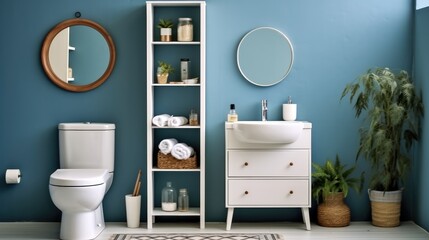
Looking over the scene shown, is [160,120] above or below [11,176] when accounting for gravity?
above

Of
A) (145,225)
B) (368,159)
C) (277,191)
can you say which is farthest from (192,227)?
(368,159)

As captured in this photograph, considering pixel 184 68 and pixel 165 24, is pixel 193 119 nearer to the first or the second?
pixel 184 68

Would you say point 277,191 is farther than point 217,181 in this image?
No

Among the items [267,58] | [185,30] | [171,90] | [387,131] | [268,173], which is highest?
[185,30]

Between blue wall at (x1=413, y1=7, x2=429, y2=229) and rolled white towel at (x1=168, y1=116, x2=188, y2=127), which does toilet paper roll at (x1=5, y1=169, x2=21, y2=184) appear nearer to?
rolled white towel at (x1=168, y1=116, x2=188, y2=127)

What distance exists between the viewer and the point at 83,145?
5016 mm

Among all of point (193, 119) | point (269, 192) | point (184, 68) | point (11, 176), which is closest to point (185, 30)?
point (184, 68)

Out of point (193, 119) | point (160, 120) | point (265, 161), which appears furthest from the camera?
point (193, 119)

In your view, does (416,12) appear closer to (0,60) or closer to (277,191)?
(277,191)

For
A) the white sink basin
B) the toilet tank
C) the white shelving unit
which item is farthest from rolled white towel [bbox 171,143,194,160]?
the toilet tank

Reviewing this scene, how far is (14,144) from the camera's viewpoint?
5.23 m

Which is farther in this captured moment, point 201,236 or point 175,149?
point 175,149

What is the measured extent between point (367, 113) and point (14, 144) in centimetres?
279

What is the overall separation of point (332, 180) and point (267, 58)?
107cm
